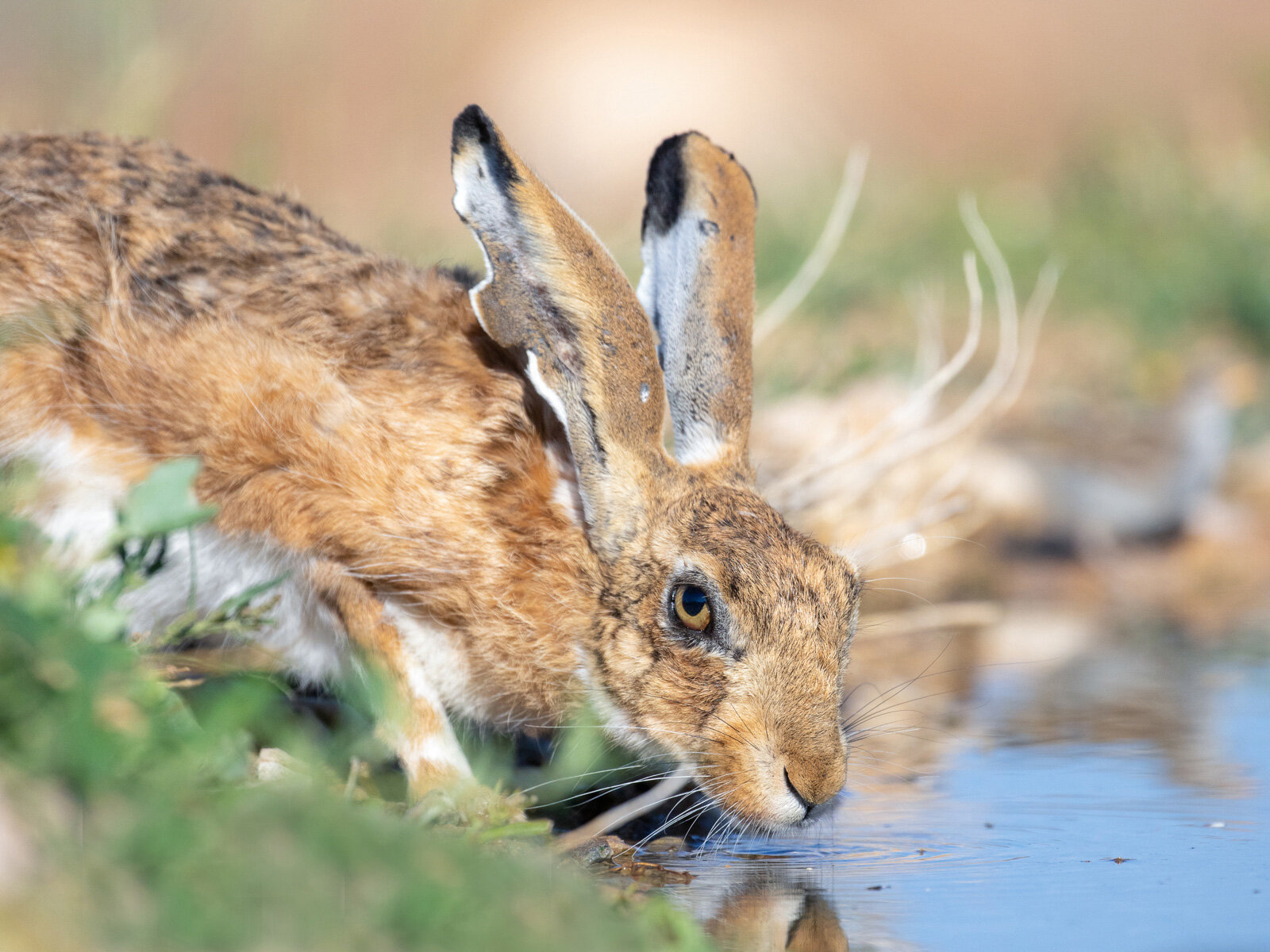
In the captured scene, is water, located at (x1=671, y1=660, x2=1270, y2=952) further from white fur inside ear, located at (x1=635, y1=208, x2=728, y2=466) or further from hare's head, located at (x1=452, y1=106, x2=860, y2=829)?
white fur inside ear, located at (x1=635, y1=208, x2=728, y2=466)

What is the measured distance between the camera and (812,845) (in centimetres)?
338

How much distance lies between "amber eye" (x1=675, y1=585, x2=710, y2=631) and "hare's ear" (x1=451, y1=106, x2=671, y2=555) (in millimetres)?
235

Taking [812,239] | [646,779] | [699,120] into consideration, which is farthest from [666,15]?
[646,779]

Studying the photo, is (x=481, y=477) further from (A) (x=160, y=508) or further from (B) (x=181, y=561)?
(A) (x=160, y=508)

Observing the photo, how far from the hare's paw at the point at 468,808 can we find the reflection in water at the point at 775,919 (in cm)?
43

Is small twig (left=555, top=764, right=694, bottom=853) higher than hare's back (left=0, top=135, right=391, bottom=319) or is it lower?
lower

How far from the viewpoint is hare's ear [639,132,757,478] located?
12.7 feet

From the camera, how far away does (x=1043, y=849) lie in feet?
10.7

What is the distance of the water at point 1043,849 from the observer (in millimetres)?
2736

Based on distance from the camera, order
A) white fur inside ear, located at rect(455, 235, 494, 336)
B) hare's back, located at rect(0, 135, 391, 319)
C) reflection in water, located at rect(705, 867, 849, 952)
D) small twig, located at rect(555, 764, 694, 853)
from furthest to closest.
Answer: hare's back, located at rect(0, 135, 391, 319)
white fur inside ear, located at rect(455, 235, 494, 336)
small twig, located at rect(555, 764, 694, 853)
reflection in water, located at rect(705, 867, 849, 952)

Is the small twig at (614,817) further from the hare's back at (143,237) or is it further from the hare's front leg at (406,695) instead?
the hare's back at (143,237)

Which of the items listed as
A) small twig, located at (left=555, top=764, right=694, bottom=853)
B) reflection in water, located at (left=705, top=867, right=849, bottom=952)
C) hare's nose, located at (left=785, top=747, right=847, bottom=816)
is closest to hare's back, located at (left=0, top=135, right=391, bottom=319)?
small twig, located at (left=555, top=764, right=694, bottom=853)

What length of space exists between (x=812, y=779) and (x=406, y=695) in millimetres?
931

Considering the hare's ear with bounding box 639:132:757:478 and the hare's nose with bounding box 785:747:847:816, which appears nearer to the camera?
the hare's nose with bounding box 785:747:847:816
